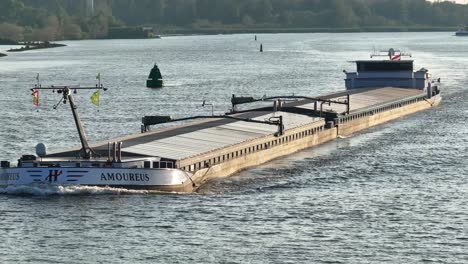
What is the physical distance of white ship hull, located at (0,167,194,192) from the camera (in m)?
58.6

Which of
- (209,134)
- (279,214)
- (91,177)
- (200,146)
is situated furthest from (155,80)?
A: (279,214)

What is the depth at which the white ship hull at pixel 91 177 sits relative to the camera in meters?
58.6

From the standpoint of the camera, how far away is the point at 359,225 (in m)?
55.1

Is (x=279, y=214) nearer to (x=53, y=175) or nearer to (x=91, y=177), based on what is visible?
(x=91, y=177)

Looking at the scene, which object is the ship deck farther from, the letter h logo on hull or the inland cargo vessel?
the letter h logo on hull

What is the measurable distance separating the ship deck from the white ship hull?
213 cm

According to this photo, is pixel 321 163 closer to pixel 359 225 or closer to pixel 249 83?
pixel 359 225

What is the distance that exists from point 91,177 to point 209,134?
15993mm

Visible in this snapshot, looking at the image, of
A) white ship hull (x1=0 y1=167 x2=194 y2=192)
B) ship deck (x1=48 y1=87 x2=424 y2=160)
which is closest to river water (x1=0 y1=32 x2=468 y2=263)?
white ship hull (x1=0 y1=167 x2=194 y2=192)

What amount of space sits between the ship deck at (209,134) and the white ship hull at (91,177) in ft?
6.98

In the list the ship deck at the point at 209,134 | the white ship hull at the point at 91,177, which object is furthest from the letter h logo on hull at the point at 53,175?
the ship deck at the point at 209,134

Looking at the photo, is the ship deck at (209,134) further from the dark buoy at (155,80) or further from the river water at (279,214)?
the dark buoy at (155,80)

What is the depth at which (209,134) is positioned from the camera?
242 feet

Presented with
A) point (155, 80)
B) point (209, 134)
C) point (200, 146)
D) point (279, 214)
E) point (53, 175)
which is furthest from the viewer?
point (155, 80)
